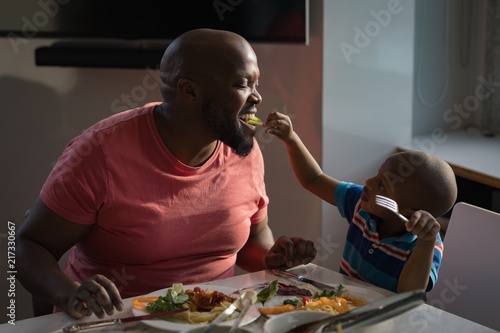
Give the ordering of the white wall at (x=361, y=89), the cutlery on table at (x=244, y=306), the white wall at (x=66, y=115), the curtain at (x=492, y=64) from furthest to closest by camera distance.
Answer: the curtain at (x=492, y=64) < the white wall at (x=66, y=115) < the white wall at (x=361, y=89) < the cutlery on table at (x=244, y=306)

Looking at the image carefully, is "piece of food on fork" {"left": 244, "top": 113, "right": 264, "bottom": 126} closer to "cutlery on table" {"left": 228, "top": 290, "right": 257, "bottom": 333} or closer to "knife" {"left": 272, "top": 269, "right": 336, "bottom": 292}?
"knife" {"left": 272, "top": 269, "right": 336, "bottom": 292}

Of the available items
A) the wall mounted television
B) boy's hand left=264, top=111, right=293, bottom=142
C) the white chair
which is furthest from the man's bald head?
the wall mounted television

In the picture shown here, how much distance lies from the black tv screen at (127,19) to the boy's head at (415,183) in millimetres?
1078

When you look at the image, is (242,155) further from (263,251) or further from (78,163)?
(78,163)

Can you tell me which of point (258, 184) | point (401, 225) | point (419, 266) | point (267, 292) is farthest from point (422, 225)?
point (258, 184)

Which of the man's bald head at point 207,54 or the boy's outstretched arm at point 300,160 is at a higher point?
the man's bald head at point 207,54

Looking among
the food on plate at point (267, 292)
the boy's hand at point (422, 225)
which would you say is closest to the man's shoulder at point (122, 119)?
the food on plate at point (267, 292)

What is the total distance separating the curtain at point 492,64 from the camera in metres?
3.13

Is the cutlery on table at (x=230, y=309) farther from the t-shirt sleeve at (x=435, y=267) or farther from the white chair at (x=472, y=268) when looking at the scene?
the white chair at (x=472, y=268)

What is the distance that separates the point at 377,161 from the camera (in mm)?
2893

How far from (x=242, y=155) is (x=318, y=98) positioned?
0.87 metres

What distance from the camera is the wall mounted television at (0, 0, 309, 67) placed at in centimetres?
272

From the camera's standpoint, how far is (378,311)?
121cm

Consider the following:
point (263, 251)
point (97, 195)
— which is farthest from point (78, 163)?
point (263, 251)
